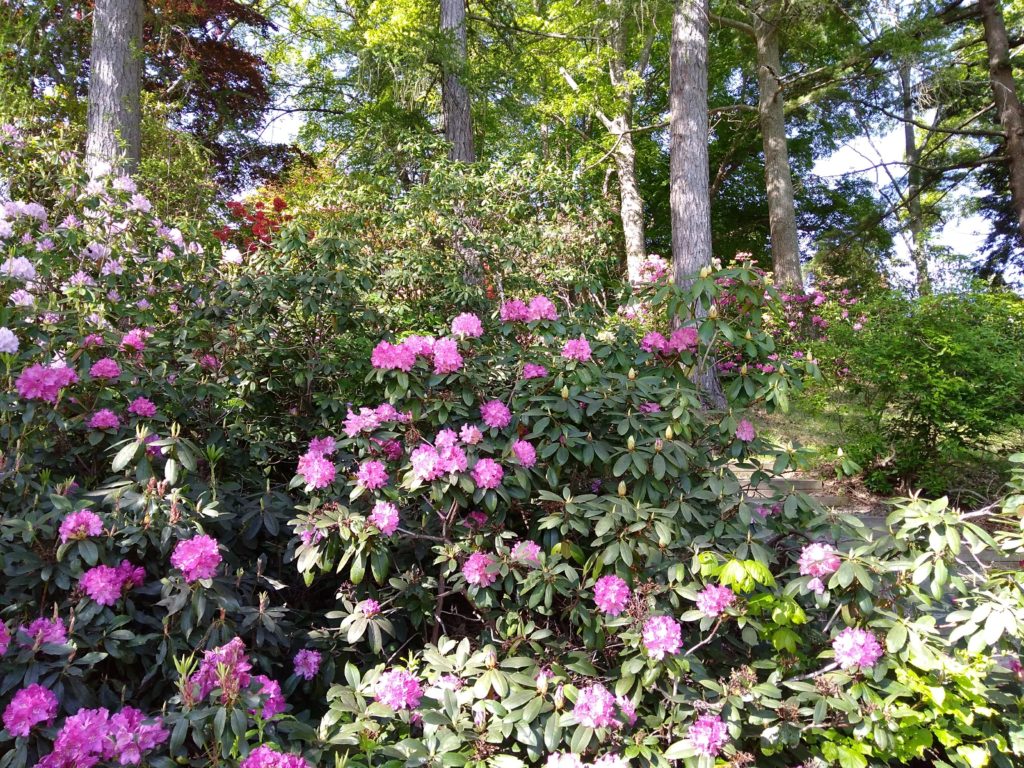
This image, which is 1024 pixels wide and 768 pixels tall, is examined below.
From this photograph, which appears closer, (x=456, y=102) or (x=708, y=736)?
(x=708, y=736)

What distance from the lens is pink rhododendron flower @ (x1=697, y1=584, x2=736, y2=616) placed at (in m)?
1.75

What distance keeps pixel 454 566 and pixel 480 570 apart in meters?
0.13

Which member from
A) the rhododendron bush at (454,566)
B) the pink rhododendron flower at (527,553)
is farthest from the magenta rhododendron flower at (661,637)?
the pink rhododendron flower at (527,553)

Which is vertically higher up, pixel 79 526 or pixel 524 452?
pixel 524 452

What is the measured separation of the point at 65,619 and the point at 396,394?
1.11 meters

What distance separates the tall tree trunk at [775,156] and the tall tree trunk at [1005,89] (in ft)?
8.83

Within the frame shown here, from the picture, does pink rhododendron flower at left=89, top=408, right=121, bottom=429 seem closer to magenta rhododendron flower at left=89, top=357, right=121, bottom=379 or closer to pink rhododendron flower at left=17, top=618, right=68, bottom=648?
magenta rhododendron flower at left=89, top=357, right=121, bottom=379

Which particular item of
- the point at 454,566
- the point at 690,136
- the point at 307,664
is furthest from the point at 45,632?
the point at 690,136

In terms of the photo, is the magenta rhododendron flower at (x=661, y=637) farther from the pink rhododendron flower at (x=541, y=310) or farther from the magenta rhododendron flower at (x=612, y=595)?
the pink rhododendron flower at (x=541, y=310)

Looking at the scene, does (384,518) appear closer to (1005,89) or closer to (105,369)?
(105,369)

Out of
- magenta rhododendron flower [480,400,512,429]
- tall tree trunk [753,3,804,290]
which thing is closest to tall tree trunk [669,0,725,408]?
magenta rhododendron flower [480,400,512,429]

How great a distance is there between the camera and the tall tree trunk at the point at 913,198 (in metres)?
9.94

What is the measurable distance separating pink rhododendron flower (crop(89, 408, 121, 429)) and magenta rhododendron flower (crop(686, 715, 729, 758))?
6.69 ft

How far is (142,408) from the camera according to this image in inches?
88.6
